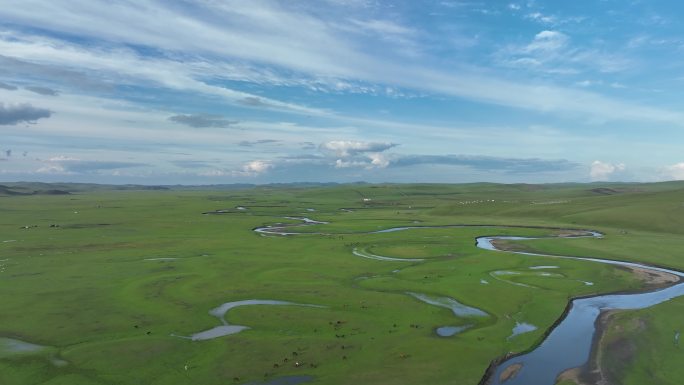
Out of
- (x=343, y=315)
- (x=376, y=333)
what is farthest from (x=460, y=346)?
(x=343, y=315)

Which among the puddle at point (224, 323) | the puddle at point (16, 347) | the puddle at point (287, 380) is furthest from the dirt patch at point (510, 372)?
the puddle at point (16, 347)

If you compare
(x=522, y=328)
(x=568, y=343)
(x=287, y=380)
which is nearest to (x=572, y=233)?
(x=522, y=328)

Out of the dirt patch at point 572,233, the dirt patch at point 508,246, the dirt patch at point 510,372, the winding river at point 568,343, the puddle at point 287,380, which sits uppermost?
the dirt patch at point 572,233

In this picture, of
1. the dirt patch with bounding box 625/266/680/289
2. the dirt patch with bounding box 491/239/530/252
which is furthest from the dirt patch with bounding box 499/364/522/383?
the dirt patch with bounding box 491/239/530/252

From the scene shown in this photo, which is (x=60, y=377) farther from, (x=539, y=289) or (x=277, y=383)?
(x=539, y=289)

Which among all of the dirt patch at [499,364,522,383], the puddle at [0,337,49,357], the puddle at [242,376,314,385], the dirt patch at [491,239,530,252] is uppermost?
the dirt patch at [491,239,530,252]

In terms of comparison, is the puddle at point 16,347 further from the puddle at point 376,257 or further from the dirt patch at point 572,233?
the dirt patch at point 572,233

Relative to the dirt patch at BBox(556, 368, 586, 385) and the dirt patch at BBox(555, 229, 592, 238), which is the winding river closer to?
the dirt patch at BBox(556, 368, 586, 385)

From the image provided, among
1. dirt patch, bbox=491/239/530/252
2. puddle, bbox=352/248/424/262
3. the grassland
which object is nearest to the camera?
the grassland
